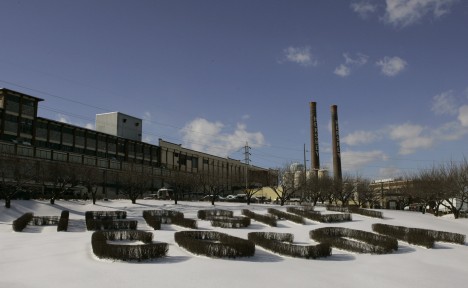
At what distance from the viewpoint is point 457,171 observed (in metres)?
50.1

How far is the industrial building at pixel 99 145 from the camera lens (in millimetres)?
77125

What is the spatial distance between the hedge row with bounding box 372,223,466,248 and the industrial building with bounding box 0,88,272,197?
43.4 metres

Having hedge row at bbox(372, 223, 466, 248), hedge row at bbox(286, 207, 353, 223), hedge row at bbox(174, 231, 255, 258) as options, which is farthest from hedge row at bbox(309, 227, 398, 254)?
hedge row at bbox(286, 207, 353, 223)

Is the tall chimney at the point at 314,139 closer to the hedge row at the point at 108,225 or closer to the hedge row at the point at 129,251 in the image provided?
the hedge row at the point at 108,225

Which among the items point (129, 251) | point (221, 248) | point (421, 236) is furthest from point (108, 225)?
→ point (421, 236)

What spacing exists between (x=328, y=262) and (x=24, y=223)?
20.8 meters

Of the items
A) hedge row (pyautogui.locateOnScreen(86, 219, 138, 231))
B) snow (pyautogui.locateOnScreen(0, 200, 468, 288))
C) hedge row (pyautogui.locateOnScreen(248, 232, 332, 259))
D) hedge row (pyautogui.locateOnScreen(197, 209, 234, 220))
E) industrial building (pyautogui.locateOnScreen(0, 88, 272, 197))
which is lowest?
snow (pyautogui.locateOnScreen(0, 200, 468, 288))

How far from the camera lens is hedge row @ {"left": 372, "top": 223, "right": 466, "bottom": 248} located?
76.3 feet

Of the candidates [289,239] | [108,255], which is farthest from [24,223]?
[289,239]

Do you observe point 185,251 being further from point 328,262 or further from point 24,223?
point 24,223

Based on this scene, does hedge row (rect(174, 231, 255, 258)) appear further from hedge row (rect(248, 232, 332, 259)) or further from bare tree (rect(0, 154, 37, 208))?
bare tree (rect(0, 154, 37, 208))

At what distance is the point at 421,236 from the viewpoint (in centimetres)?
2362

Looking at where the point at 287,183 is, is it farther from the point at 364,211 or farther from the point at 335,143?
the point at 335,143

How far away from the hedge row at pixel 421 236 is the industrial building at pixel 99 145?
4345 cm
